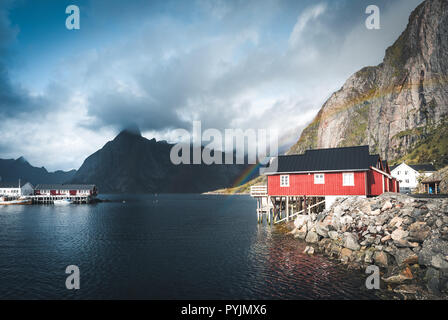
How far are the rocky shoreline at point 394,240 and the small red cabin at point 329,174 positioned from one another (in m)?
4.88

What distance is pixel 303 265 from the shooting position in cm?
2319

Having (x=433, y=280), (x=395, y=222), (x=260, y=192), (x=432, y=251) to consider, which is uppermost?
(x=260, y=192)

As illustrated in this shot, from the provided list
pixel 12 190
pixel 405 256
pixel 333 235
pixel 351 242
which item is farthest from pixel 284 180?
pixel 12 190

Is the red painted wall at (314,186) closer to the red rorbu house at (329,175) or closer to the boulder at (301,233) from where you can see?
the red rorbu house at (329,175)

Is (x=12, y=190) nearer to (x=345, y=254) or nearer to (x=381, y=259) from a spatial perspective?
Result: (x=345, y=254)

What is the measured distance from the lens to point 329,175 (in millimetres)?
38156

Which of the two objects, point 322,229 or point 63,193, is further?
point 63,193

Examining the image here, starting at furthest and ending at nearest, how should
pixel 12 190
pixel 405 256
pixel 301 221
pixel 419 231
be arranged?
pixel 12 190, pixel 301 221, pixel 419 231, pixel 405 256

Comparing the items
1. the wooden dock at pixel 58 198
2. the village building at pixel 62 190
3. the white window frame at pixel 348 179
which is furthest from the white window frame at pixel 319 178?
the village building at pixel 62 190

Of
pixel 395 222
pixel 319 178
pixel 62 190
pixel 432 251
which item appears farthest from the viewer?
pixel 62 190

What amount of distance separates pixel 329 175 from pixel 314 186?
2.67 metres

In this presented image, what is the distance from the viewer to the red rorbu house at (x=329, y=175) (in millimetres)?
36369
